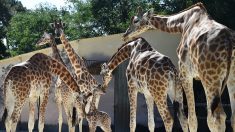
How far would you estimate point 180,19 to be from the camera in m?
8.80

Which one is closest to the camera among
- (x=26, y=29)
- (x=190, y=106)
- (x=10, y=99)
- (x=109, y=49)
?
(x=190, y=106)

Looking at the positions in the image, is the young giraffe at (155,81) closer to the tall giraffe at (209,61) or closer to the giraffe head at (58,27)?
the tall giraffe at (209,61)

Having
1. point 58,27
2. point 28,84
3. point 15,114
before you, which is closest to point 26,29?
point 58,27

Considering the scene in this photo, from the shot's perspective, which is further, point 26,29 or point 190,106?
point 26,29

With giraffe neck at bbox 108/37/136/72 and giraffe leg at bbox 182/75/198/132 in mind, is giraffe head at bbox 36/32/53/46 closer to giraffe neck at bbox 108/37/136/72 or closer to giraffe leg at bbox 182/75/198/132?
giraffe neck at bbox 108/37/136/72

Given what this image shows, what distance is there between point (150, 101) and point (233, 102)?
7.57ft

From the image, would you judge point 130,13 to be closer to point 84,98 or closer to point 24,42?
point 24,42

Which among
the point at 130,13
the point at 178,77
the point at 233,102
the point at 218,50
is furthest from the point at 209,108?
the point at 130,13

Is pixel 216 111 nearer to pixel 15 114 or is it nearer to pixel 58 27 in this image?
pixel 15 114

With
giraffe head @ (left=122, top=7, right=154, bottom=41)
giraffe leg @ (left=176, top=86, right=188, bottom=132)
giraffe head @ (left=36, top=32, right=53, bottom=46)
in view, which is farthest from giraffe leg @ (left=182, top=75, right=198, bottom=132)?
giraffe head @ (left=36, top=32, right=53, bottom=46)

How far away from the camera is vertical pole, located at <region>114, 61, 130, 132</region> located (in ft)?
52.2

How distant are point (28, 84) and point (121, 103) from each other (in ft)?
22.0

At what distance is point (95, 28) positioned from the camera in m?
26.8

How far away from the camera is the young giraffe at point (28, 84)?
939 centimetres
